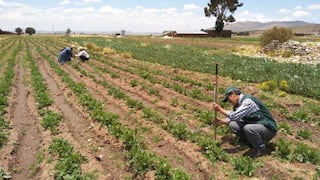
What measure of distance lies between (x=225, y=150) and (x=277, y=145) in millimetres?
1116

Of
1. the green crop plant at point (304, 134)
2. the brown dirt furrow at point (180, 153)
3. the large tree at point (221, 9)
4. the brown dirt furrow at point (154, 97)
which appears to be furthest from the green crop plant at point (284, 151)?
the large tree at point (221, 9)

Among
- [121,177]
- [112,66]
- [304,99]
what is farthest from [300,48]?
[121,177]

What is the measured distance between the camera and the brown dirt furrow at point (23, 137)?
7.74m

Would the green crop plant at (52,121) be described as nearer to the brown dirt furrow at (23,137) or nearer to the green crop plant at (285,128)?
the brown dirt furrow at (23,137)

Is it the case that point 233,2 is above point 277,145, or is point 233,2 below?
above

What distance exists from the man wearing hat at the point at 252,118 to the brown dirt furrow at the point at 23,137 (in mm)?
4193

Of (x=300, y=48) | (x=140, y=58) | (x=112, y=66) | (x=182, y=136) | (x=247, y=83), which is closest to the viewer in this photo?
(x=182, y=136)

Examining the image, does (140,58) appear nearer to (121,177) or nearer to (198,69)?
(198,69)

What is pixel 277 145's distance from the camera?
26.4ft

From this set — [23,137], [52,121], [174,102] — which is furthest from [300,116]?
[23,137]

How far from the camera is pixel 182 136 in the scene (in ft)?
29.5

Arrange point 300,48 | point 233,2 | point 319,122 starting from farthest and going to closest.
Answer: point 233,2 < point 300,48 < point 319,122

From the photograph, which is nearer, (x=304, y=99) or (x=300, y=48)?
(x=304, y=99)

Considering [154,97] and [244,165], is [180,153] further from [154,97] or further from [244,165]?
[154,97]
